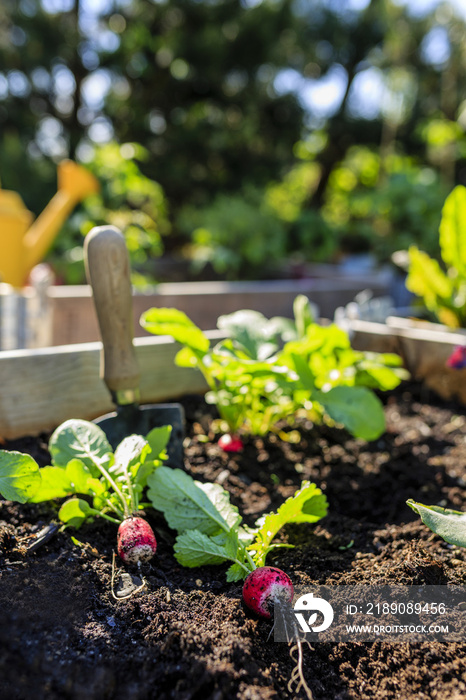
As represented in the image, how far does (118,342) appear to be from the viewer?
1104mm

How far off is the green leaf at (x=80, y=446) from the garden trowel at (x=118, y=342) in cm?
13

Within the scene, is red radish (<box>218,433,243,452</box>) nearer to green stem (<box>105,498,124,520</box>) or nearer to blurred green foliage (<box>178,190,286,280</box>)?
green stem (<box>105,498,124,520</box>)

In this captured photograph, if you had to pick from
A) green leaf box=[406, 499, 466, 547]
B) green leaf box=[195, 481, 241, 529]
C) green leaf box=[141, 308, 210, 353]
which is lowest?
green leaf box=[195, 481, 241, 529]

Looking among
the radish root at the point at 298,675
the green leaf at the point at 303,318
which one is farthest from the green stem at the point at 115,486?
the green leaf at the point at 303,318

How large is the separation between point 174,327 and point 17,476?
20.8 inches

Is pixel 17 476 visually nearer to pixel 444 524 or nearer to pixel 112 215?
pixel 444 524

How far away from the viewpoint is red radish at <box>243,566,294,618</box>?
746 mm

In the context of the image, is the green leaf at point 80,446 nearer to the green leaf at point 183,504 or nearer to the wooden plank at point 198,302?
the green leaf at point 183,504

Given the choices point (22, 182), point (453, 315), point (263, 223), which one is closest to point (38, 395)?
point (453, 315)

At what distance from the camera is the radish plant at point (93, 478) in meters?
0.84

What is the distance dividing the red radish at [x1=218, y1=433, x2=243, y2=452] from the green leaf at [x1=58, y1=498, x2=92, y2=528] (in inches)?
18.0

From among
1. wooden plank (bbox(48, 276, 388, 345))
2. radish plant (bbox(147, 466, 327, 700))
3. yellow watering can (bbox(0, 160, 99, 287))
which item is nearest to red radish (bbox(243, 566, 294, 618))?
radish plant (bbox(147, 466, 327, 700))

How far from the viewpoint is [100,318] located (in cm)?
108

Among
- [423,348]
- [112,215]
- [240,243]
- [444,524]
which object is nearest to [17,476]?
[444,524]
